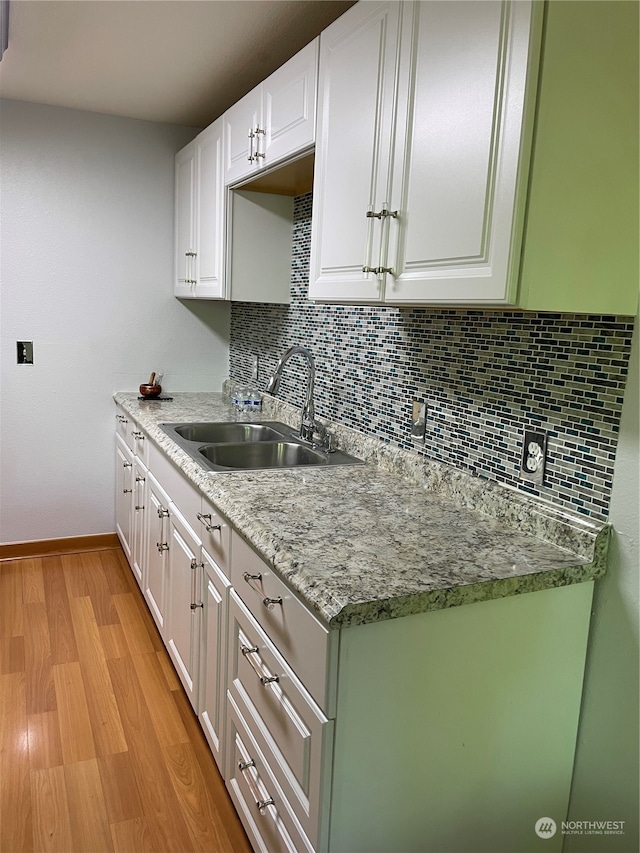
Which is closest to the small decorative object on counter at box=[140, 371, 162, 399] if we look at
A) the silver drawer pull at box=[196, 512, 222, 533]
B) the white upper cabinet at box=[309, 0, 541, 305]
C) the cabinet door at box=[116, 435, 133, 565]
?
the cabinet door at box=[116, 435, 133, 565]

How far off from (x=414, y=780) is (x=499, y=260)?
99 cm

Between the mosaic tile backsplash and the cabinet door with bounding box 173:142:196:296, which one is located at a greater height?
the cabinet door with bounding box 173:142:196:296

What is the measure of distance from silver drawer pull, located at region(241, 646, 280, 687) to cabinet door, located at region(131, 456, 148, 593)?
4.40 feet

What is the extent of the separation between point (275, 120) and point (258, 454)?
1173 millimetres

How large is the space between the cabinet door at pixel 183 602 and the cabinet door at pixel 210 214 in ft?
3.67

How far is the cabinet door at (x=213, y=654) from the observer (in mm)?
1707

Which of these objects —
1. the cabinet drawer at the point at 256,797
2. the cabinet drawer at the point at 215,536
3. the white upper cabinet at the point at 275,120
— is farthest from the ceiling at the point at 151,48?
the cabinet drawer at the point at 256,797

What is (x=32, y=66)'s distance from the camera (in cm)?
258

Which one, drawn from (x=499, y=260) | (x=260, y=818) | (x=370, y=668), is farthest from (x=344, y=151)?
(x=260, y=818)

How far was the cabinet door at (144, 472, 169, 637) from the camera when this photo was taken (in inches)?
92.9

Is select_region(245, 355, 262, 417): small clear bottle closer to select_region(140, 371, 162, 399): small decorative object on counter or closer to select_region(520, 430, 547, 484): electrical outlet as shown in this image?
select_region(140, 371, 162, 399): small decorative object on counter

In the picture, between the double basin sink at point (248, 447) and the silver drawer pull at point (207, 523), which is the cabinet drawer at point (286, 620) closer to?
the silver drawer pull at point (207, 523)

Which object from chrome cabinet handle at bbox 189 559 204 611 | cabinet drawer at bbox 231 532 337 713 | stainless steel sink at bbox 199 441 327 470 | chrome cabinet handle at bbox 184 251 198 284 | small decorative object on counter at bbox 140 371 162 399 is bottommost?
chrome cabinet handle at bbox 189 559 204 611

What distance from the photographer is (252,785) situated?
153 centimetres
